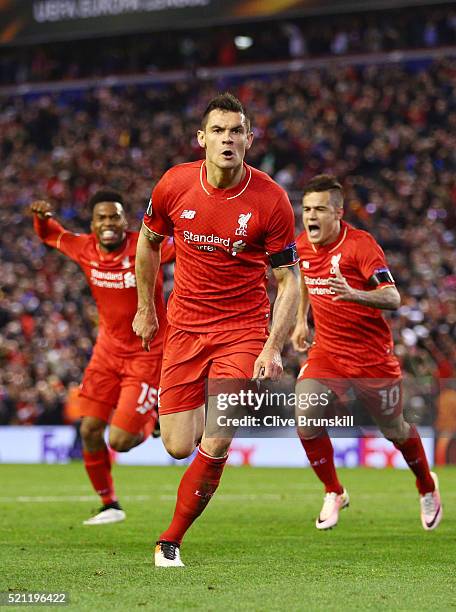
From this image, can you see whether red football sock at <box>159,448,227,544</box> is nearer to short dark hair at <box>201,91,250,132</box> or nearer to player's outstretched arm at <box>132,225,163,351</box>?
player's outstretched arm at <box>132,225,163,351</box>

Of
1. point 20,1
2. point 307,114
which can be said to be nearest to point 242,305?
point 307,114

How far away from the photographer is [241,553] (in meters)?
7.70

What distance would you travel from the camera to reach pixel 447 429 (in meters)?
18.8

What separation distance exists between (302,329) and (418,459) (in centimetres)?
150

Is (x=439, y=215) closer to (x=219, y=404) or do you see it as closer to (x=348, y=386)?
(x=348, y=386)

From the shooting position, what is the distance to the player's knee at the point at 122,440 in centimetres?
994

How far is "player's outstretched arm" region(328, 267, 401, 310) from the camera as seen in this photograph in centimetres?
784

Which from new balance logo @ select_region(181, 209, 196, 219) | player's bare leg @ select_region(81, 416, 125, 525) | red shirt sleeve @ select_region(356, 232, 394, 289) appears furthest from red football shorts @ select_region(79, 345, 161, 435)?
new balance logo @ select_region(181, 209, 196, 219)

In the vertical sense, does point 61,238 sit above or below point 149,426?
above

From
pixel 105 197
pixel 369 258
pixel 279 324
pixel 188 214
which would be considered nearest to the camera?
pixel 279 324

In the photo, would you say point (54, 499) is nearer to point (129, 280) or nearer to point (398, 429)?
point (129, 280)

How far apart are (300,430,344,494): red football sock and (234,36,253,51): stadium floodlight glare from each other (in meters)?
25.4

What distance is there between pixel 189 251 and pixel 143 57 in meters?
29.0

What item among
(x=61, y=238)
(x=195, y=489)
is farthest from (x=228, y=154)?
(x=61, y=238)
